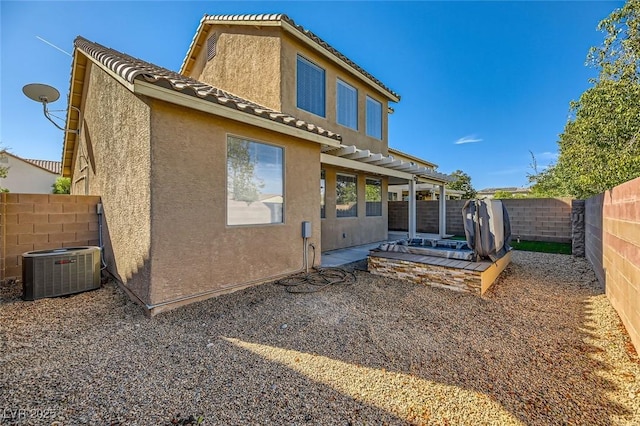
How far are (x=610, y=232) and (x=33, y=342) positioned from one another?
10.3 m

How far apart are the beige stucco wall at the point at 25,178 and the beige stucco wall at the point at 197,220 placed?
3274cm

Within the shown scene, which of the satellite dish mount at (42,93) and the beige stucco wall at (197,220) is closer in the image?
the beige stucco wall at (197,220)

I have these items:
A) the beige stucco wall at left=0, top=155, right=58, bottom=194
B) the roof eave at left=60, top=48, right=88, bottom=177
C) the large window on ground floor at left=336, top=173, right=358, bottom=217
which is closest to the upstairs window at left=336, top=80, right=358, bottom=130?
the large window on ground floor at left=336, top=173, right=358, bottom=217

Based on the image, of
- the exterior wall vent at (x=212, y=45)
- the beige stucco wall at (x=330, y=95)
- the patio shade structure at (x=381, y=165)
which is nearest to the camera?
the patio shade structure at (x=381, y=165)

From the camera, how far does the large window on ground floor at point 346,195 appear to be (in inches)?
458

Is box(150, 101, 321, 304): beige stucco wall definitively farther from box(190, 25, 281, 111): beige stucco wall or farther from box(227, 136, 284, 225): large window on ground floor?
box(190, 25, 281, 111): beige stucco wall

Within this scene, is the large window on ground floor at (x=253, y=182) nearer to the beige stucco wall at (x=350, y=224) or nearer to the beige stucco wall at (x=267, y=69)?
the beige stucco wall at (x=267, y=69)

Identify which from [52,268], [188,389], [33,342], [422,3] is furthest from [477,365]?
[422,3]

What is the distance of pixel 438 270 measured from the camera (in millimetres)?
6555

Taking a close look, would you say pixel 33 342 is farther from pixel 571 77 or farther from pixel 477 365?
pixel 571 77

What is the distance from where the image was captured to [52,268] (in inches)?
217

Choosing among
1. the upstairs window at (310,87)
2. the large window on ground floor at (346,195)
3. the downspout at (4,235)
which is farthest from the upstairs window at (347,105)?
the downspout at (4,235)

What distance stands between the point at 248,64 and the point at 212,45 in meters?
2.63

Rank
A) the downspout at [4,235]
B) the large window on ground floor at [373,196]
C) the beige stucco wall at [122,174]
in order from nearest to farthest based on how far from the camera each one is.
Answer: the beige stucco wall at [122,174] < the downspout at [4,235] < the large window on ground floor at [373,196]
